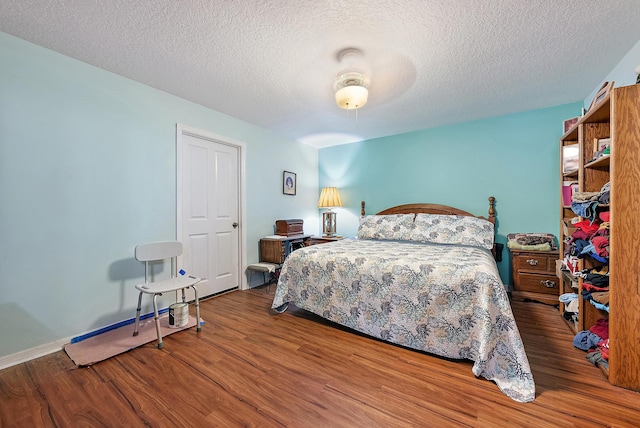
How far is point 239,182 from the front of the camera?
348cm

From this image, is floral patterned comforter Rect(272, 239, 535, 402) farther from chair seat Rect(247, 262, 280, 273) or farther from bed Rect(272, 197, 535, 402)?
chair seat Rect(247, 262, 280, 273)

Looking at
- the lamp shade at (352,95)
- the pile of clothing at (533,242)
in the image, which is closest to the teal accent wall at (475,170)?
the pile of clothing at (533,242)

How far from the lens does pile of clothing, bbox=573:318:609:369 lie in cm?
166

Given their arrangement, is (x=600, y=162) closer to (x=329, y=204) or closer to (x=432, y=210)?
(x=432, y=210)

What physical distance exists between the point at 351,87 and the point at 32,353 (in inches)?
125

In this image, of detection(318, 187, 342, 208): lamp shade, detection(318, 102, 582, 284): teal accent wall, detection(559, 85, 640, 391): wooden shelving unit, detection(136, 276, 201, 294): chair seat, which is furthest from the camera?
detection(318, 187, 342, 208): lamp shade

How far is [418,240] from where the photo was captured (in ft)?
10.5

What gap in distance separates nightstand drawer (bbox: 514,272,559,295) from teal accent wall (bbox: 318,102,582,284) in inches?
17.2

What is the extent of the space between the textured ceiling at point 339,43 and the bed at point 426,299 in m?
1.62

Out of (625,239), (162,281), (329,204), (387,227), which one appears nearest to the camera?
(625,239)

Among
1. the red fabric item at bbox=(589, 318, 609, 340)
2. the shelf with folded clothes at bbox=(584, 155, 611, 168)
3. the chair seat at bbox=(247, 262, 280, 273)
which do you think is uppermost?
the shelf with folded clothes at bbox=(584, 155, 611, 168)

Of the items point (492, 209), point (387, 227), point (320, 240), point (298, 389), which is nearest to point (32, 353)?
point (298, 389)

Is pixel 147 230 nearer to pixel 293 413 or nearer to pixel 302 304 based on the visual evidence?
pixel 302 304

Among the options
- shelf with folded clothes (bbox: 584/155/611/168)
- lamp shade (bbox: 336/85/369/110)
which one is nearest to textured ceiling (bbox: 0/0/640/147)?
lamp shade (bbox: 336/85/369/110)
